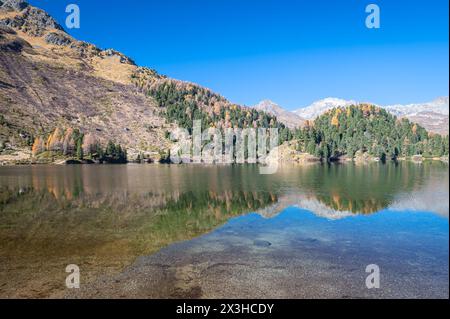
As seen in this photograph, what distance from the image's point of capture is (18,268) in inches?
1187

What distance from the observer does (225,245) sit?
37750mm

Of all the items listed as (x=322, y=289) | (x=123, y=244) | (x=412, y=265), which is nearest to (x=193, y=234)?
(x=123, y=244)

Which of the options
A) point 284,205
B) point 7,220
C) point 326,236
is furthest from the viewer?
point 284,205

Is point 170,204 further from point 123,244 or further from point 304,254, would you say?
point 304,254

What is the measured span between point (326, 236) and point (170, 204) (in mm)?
30592

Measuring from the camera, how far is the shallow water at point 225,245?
2622cm

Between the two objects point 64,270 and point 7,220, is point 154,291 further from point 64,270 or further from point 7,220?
point 7,220

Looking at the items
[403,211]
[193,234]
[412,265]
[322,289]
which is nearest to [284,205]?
[403,211]

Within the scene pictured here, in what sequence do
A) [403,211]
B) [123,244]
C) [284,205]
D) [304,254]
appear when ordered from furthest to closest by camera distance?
[284,205], [403,211], [123,244], [304,254]

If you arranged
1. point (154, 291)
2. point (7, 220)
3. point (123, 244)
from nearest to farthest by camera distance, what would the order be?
point (154, 291) < point (123, 244) < point (7, 220)

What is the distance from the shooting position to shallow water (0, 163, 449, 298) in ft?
86.0

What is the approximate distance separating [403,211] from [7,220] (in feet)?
198
